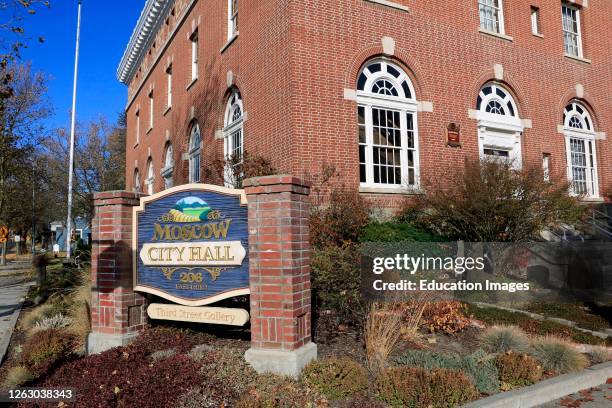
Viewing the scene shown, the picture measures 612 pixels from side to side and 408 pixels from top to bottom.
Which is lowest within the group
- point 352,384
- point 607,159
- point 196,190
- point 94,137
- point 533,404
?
point 533,404

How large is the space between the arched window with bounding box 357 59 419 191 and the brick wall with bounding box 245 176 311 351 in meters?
7.08

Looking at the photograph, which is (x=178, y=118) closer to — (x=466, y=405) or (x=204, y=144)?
(x=204, y=144)

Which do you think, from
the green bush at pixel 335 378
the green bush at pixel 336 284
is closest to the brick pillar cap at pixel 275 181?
the green bush at pixel 335 378

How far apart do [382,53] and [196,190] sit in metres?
8.51

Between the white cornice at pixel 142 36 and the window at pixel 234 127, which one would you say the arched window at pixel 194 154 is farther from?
the white cornice at pixel 142 36

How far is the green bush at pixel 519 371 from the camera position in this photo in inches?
205

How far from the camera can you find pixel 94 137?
124ft

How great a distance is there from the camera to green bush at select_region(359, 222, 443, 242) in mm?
10344

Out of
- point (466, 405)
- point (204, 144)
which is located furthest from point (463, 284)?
point (204, 144)

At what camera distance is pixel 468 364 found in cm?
524

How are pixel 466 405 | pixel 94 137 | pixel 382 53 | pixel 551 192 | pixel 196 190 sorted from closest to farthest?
pixel 466 405, pixel 196 190, pixel 551 192, pixel 382 53, pixel 94 137

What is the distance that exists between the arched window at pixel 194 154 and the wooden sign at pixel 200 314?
1224 centimetres
